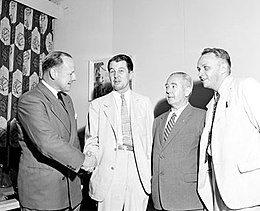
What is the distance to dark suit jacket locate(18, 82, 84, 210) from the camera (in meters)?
Result: 1.83

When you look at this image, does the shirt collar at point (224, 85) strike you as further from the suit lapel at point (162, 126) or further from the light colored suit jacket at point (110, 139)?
the light colored suit jacket at point (110, 139)

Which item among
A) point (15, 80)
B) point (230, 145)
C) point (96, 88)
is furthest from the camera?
point (96, 88)

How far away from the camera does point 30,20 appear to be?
3.33 meters

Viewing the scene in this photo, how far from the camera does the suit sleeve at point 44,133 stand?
1.81m

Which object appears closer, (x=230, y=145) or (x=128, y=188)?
(x=230, y=145)

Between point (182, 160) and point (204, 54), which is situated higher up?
point (204, 54)

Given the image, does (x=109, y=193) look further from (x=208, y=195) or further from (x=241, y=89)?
(x=241, y=89)

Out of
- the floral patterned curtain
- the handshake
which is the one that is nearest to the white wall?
the floral patterned curtain

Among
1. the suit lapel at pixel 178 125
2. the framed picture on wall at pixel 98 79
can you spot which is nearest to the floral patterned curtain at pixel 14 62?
the framed picture on wall at pixel 98 79

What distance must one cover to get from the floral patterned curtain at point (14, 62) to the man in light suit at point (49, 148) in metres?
1.20

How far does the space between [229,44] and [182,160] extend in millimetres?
1018

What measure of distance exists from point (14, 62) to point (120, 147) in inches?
58.3

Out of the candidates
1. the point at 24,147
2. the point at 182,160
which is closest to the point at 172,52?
the point at 182,160

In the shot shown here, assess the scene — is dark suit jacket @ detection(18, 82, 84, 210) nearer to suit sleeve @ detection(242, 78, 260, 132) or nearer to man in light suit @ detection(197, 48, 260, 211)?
man in light suit @ detection(197, 48, 260, 211)
